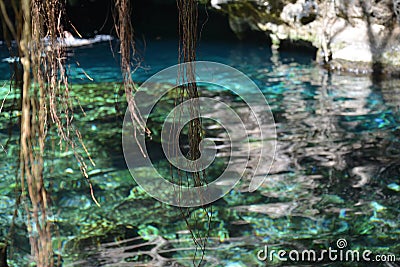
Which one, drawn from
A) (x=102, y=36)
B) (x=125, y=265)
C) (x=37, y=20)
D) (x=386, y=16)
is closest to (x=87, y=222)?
(x=125, y=265)

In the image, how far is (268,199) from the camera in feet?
13.5

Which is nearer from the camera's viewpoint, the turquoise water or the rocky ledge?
the turquoise water

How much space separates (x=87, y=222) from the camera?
150 inches

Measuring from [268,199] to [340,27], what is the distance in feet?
18.4

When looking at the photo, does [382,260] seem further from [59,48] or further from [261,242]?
[59,48]

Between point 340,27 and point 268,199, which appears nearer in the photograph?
point 268,199

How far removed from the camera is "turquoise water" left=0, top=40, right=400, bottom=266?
3.46 meters

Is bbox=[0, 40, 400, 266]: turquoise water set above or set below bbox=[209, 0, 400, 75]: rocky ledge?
below

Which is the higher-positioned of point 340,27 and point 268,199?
Answer: point 340,27

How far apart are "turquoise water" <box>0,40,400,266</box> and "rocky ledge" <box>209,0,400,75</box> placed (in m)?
1.84

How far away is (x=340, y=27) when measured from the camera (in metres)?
8.84

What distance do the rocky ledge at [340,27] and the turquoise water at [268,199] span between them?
6.05ft

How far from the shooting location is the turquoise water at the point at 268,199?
346 centimetres

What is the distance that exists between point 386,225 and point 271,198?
0.90m
